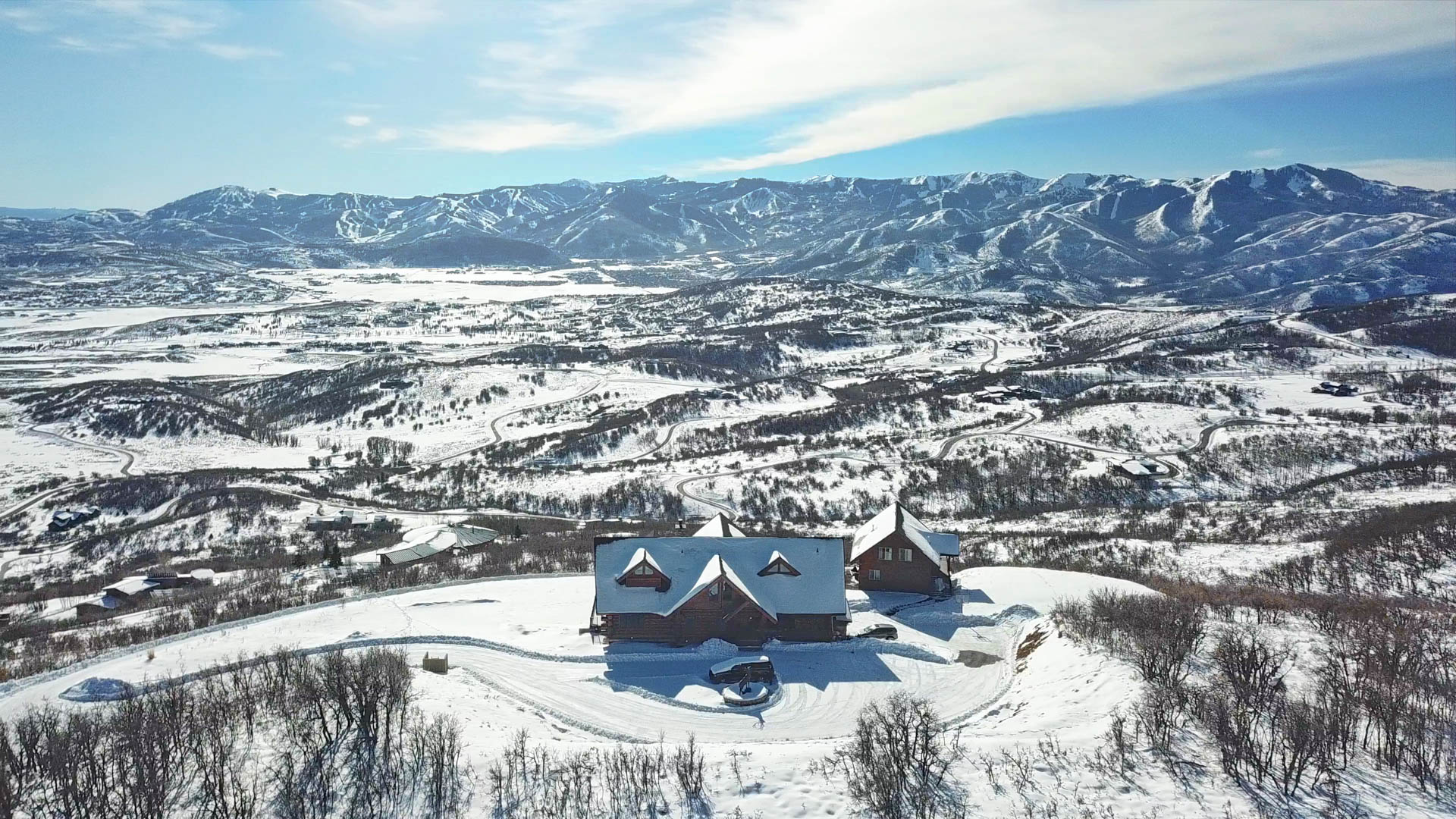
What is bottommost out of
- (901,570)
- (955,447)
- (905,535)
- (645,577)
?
(901,570)

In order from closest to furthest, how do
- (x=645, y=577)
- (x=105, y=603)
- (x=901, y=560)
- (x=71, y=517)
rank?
(x=645, y=577)
(x=901, y=560)
(x=105, y=603)
(x=71, y=517)

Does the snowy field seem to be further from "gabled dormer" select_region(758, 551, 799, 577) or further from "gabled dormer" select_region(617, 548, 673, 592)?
"gabled dormer" select_region(758, 551, 799, 577)

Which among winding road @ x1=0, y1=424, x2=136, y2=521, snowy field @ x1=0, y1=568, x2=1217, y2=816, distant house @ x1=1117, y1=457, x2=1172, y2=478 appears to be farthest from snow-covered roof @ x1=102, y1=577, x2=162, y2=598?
distant house @ x1=1117, y1=457, x2=1172, y2=478

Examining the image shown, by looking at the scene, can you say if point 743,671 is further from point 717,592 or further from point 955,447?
point 955,447

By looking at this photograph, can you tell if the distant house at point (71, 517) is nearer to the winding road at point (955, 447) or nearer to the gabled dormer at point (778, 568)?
the winding road at point (955, 447)

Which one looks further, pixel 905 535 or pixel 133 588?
pixel 133 588

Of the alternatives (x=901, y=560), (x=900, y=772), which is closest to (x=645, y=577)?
(x=901, y=560)

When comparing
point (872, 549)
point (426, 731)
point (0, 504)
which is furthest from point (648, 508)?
point (0, 504)
